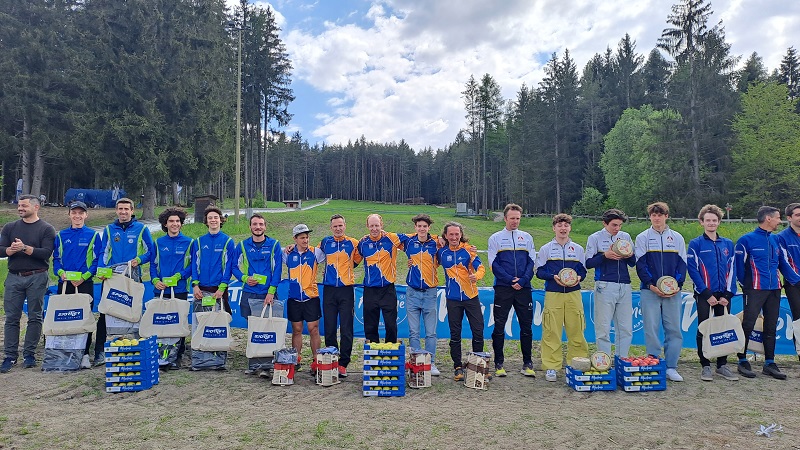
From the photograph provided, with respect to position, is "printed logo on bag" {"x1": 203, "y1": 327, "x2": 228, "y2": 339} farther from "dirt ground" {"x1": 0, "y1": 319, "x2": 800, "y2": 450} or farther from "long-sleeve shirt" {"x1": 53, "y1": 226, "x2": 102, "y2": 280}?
"long-sleeve shirt" {"x1": 53, "y1": 226, "x2": 102, "y2": 280}

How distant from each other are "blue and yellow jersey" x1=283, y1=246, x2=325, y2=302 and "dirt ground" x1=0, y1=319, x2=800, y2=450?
1.10m

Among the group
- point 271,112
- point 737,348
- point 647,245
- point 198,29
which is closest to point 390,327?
point 647,245

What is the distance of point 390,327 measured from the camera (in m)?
6.17

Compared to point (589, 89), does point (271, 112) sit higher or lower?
lower

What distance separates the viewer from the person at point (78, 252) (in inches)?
246

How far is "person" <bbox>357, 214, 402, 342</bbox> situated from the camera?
242 inches

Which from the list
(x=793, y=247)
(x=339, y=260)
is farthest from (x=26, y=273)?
(x=793, y=247)

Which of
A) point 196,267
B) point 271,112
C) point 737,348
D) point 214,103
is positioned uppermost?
point 271,112

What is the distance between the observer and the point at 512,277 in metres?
6.12

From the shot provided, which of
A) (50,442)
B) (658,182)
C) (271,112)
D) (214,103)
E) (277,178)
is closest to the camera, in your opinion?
(50,442)

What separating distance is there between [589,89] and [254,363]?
54326 millimetres

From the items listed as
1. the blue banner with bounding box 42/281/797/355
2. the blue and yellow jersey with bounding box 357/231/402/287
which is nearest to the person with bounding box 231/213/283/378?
the blue and yellow jersey with bounding box 357/231/402/287

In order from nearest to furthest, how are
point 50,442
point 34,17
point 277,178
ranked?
1. point 50,442
2. point 34,17
3. point 277,178

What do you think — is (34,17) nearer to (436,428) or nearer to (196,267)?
(196,267)
